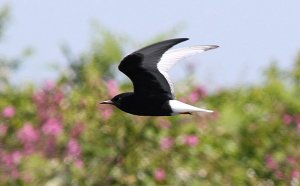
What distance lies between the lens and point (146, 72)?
5531 mm

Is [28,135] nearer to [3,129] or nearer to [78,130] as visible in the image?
[3,129]

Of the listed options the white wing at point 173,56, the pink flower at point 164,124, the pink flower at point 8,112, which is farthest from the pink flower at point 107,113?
the white wing at point 173,56

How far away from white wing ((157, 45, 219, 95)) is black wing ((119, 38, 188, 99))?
1.9 inches

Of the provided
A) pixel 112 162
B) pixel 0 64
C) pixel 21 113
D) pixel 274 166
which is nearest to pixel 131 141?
pixel 112 162

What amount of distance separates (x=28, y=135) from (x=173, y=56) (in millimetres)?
4824

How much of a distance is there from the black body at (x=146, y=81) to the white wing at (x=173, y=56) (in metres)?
0.06

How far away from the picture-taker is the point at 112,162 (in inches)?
380

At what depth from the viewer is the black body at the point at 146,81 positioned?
532 cm

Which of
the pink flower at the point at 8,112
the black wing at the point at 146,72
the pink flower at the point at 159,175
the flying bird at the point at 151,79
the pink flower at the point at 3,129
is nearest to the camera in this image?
the flying bird at the point at 151,79

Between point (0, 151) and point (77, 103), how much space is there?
912 mm

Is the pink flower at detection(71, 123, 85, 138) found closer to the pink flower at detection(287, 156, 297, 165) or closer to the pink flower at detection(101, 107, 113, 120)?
the pink flower at detection(101, 107, 113, 120)

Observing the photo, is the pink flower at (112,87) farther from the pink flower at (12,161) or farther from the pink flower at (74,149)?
the pink flower at (12,161)

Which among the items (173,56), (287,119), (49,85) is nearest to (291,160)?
(287,119)

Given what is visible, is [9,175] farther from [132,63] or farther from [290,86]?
[132,63]
